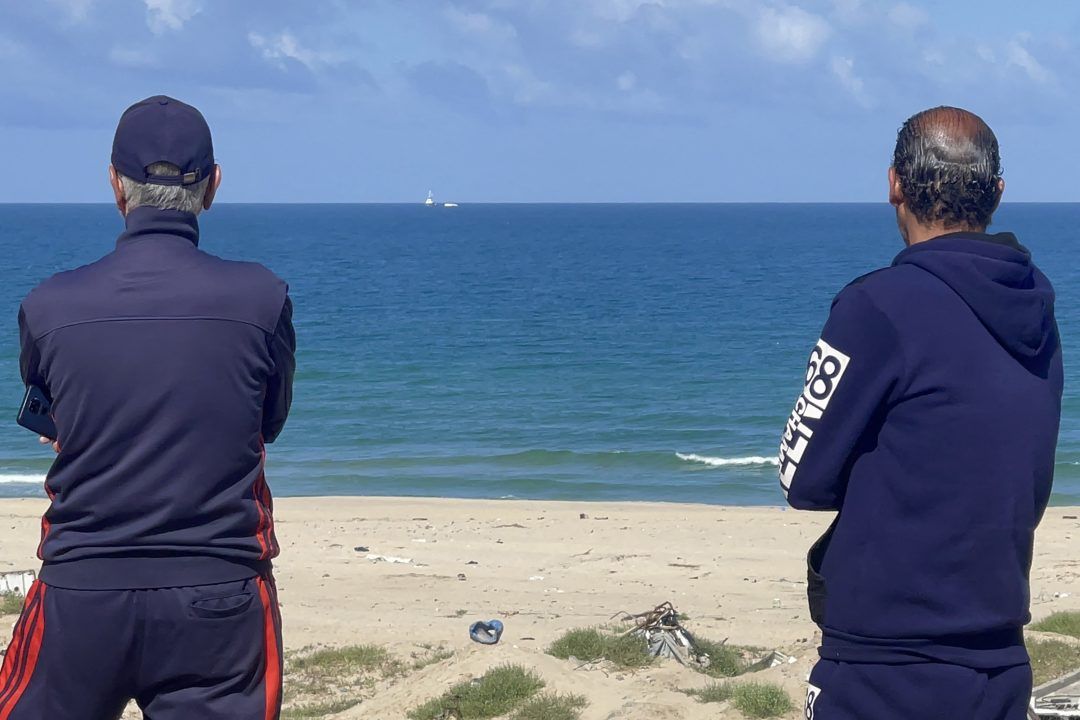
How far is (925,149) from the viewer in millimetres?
2727

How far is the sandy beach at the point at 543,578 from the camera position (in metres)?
6.48

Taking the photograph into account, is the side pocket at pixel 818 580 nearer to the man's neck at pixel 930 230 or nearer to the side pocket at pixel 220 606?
the man's neck at pixel 930 230

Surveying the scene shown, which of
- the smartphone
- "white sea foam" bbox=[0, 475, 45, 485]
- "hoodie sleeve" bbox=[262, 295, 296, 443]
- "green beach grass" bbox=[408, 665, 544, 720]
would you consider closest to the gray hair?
"hoodie sleeve" bbox=[262, 295, 296, 443]

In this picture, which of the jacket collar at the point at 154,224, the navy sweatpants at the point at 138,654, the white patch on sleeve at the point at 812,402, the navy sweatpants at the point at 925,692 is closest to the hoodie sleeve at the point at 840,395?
the white patch on sleeve at the point at 812,402

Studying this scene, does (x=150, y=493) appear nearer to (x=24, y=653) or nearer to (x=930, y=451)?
(x=24, y=653)

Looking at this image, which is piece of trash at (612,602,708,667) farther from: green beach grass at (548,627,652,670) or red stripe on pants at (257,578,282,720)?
red stripe on pants at (257,578,282,720)

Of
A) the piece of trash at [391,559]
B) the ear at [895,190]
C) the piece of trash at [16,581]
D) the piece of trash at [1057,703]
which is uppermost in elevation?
the ear at [895,190]

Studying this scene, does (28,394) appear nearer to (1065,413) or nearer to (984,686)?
(984,686)

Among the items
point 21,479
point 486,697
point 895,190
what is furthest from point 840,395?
point 21,479

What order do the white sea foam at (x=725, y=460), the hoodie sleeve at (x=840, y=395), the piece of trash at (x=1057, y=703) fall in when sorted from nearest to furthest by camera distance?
the hoodie sleeve at (x=840, y=395), the piece of trash at (x=1057, y=703), the white sea foam at (x=725, y=460)

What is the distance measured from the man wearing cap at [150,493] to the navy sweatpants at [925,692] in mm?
1259

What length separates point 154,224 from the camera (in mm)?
2891

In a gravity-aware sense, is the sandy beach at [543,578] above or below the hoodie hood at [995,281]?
below

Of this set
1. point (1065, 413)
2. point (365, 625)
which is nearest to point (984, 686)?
point (365, 625)
